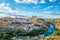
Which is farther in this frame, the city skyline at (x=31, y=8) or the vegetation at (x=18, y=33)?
the city skyline at (x=31, y=8)

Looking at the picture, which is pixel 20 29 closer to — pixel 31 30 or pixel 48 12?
pixel 31 30

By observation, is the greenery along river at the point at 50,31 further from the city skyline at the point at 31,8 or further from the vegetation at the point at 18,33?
the city skyline at the point at 31,8

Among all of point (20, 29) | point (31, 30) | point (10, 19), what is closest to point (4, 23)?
point (10, 19)

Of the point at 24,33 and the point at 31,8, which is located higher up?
the point at 31,8

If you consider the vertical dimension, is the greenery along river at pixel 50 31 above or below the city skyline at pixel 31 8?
below

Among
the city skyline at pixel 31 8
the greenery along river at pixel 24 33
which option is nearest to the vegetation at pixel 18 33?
the greenery along river at pixel 24 33

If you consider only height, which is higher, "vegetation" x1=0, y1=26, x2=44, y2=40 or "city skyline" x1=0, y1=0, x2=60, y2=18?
"city skyline" x1=0, y1=0, x2=60, y2=18

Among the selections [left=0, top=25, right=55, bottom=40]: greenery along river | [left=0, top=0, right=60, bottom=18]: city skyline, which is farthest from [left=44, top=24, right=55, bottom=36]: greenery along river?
[left=0, top=0, right=60, bottom=18]: city skyline

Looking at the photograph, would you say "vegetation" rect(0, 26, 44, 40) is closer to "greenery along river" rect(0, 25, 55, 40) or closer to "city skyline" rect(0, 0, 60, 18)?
"greenery along river" rect(0, 25, 55, 40)

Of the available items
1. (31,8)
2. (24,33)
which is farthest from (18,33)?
(31,8)

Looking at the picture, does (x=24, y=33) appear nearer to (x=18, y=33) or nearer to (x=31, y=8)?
(x=18, y=33)

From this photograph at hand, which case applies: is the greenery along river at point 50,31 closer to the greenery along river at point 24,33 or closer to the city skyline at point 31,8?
the greenery along river at point 24,33

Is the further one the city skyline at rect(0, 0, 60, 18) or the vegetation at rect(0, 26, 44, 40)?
the city skyline at rect(0, 0, 60, 18)
